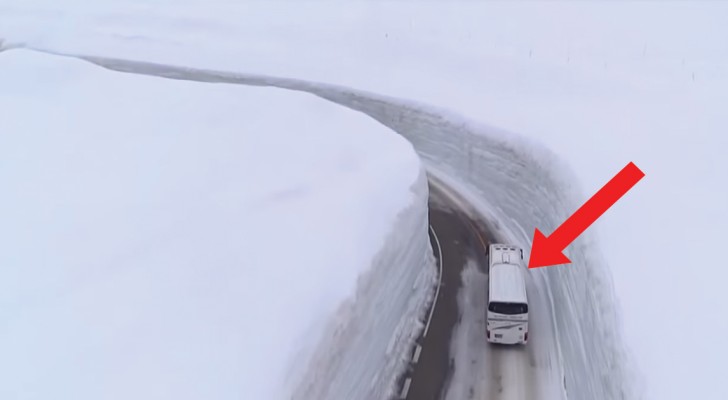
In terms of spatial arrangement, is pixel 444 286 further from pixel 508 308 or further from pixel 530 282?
pixel 508 308

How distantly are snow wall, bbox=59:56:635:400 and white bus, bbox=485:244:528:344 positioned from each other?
136 cm

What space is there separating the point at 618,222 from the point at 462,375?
6.03 meters

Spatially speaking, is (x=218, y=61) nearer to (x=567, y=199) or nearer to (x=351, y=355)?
(x=567, y=199)

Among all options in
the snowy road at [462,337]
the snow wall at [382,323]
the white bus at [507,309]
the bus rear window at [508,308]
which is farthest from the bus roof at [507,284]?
the snow wall at [382,323]

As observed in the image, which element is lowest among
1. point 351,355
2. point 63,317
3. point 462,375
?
point 462,375

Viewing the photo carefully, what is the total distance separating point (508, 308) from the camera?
61.4 feet

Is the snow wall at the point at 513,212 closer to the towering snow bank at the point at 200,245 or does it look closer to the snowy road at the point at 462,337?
the towering snow bank at the point at 200,245

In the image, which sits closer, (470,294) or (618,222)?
(618,222)

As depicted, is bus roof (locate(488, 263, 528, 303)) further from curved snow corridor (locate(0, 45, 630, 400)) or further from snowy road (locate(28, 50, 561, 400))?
snowy road (locate(28, 50, 561, 400))

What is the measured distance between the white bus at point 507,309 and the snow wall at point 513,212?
136 cm

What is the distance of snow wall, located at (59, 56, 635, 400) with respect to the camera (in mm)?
14898

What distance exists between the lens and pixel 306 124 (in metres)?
24.1

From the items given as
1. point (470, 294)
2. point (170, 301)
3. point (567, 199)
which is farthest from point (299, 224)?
point (567, 199)

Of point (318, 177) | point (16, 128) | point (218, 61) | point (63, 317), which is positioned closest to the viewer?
point (63, 317)
